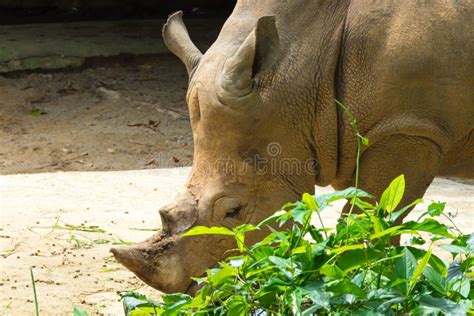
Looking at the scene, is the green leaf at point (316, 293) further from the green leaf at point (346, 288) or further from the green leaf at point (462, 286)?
the green leaf at point (462, 286)

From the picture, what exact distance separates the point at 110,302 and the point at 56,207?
5.73 ft

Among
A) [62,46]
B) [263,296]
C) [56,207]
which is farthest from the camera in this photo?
[62,46]

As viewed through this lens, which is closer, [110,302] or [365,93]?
[365,93]

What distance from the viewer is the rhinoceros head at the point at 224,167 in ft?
15.3

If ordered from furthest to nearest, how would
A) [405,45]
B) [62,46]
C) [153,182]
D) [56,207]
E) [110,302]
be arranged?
[62,46]
[153,182]
[56,207]
[110,302]
[405,45]

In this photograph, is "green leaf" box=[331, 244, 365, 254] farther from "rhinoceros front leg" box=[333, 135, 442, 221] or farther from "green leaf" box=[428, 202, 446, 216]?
"rhinoceros front leg" box=[333, 135, 442, 221]

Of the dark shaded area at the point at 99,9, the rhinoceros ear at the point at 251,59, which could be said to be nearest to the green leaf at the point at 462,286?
the rhinoceros ear at the point at 251,59

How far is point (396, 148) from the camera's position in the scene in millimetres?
4906

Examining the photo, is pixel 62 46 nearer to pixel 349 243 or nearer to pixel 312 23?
pixel 312 23

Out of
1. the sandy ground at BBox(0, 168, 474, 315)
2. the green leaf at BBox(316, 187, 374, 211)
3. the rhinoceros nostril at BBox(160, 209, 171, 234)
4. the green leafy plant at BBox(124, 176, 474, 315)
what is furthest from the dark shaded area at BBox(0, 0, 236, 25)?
the green leafy plant at BBox(124, 176, 474, 315)

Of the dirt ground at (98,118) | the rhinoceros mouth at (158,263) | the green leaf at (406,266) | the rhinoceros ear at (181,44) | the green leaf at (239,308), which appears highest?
the green leaf at (406,266)

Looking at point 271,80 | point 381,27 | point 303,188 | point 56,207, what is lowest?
point 56,207

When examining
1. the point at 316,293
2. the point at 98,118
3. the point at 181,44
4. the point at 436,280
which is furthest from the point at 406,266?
the point at 98,118

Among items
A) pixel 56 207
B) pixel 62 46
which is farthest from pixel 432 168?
pixel 62 46
